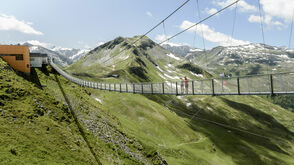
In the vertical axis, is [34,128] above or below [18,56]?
below

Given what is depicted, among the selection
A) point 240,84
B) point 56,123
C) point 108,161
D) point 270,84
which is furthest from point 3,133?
point 270,84

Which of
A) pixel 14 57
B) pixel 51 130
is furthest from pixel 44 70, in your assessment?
pixel 51 130

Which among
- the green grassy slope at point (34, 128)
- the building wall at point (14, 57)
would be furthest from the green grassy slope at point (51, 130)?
the building wall at point (14, 57)

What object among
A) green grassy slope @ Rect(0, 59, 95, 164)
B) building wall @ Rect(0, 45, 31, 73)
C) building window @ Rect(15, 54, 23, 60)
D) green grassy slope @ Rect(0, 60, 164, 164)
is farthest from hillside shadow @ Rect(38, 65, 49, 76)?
green grassy slope @ Rect(0, 59, 95, 164)

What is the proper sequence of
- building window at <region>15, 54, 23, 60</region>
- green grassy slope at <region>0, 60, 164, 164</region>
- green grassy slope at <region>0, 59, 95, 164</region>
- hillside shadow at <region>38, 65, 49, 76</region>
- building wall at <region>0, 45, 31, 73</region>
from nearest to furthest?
1. green grassy slope at <region>0, 59, 95, 164</region>
2. green grassy slope at <region>0, 60, 164, 164</region>
3. building wall at <region>0, 45, 31, 73</region>
4. building window at <region>15, 54, 23, 60</region>
5. hillside shadow at <region>38, 65, 49, 76</region>

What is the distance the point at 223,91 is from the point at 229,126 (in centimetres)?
15468

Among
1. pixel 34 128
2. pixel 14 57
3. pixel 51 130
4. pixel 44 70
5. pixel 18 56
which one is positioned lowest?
pixel 51 130

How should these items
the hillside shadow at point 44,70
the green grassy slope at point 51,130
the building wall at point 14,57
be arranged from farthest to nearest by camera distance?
the hillside shadow at point 44,70 < the building wall at point 14,57 < the green grassy slope at point 51,130

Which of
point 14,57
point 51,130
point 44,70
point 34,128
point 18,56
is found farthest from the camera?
point 44,70

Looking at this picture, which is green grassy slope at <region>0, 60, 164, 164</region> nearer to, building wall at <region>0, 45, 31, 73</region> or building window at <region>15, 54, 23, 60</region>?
building wall at <region>0, 45, 31, 73</region>

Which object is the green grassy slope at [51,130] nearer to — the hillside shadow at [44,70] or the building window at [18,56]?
the hillside shadow at [44,70]

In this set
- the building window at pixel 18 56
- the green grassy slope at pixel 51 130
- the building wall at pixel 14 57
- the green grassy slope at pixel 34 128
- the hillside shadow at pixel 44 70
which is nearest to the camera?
the green grassy slope at pixel 34 128

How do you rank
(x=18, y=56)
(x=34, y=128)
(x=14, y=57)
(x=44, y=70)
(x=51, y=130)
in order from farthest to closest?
(x=44, y=70) < (x=18, y=56) < (x=14, y=57) < (x=51, y=130) < (x=34, y=128)

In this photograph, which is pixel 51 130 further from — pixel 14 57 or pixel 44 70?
pixel 44 70
